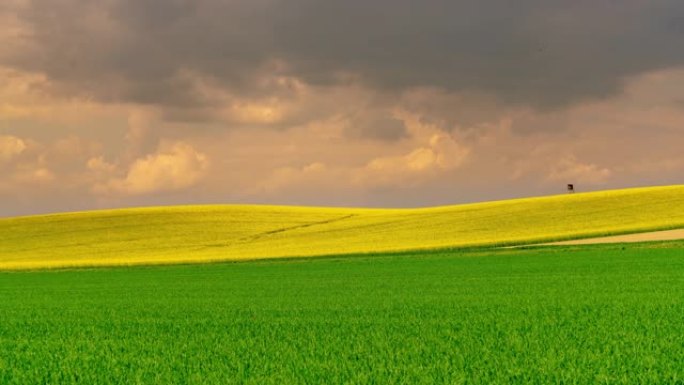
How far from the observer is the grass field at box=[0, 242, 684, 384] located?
8.71 meters

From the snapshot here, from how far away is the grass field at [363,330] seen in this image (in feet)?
28.6

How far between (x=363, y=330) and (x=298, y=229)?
2113 inches

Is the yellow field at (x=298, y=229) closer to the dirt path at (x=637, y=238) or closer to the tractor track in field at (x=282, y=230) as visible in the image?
the tractor track in field at (x=282, y=230)

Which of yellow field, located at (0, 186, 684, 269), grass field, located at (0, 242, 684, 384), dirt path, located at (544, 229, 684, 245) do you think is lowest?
grass field, located at (0, 242, 684, 384)

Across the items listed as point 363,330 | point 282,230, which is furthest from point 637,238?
point 363,330

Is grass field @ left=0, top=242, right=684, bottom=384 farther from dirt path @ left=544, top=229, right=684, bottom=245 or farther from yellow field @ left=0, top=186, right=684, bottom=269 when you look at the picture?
yellow field @ left=0, top=186, right=684, bottom=269

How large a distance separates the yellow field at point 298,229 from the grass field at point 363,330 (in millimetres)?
22452

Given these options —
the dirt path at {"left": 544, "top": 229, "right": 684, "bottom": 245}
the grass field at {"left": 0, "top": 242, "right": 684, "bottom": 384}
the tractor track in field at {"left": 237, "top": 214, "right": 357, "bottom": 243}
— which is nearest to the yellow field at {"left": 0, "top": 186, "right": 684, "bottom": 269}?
the tractor track in field at {"left": 237, "top": 214, "right": 357, "bottom": 243}

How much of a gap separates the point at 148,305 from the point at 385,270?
1475cm

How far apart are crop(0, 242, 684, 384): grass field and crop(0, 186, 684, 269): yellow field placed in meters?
22.5

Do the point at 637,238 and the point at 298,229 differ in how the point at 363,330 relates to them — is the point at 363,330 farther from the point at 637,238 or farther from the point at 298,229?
the point at 298,229

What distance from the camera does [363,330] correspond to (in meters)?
12.7

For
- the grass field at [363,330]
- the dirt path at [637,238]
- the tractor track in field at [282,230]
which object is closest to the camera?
the grass field at [363,330]

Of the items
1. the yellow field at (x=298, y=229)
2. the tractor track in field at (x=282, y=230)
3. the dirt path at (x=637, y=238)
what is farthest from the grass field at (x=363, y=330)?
the tractor track in field at (x=282, y=230)
